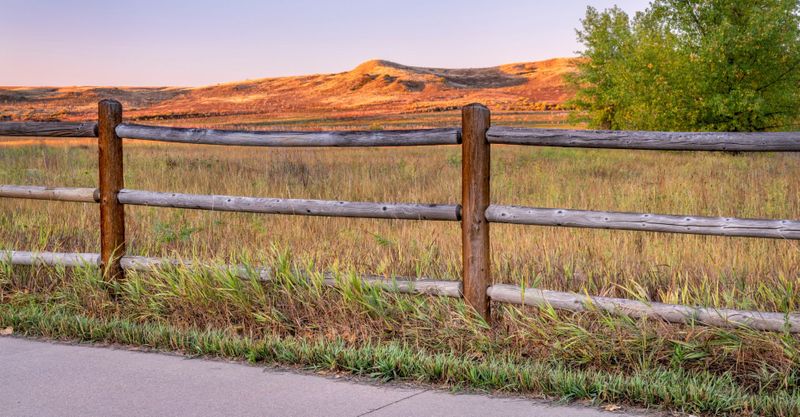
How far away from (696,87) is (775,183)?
46.9ft

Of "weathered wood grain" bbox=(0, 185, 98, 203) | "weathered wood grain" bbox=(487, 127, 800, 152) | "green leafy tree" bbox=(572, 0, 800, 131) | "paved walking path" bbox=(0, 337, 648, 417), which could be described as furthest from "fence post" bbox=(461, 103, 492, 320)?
"green leafy tree" bbox=(572, 0, 800, 131)

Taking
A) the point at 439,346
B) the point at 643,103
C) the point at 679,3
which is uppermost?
the point at 679,3

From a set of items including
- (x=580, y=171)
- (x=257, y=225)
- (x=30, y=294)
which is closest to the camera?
(x=30, y=294)

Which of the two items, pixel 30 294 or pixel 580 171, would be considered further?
pixel 580 171

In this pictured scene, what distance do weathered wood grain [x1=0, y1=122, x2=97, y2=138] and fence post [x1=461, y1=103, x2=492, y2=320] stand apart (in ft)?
11.3

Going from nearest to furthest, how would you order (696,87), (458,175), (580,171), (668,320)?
(668,320)
(458,175)
(580,171)
(696,87)

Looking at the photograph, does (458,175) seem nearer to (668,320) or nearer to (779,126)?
(668,320)

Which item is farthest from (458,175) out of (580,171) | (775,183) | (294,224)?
(294,224)

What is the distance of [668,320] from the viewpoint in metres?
5.62

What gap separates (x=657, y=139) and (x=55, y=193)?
17.3 ft

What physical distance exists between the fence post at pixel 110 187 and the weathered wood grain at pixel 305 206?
12 centimetres

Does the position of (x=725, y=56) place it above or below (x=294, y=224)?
above

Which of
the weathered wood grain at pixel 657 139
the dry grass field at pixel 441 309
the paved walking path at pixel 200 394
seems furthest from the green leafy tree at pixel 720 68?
the paved walking path at pixel 200 394

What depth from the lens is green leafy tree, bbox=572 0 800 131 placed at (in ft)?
90.9
